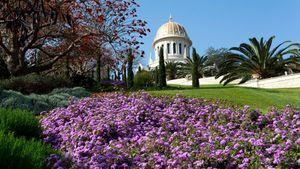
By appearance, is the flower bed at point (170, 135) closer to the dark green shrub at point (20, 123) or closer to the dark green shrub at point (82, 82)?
the dark green shrub at point (20, 123)

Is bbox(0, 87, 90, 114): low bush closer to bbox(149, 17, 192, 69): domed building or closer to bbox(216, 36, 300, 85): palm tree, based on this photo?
bbox(216, 36, 300, 85): palm tree

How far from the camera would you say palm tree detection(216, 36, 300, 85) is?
3834cm

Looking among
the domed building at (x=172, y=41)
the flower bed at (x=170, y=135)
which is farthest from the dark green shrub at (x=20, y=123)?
the domed building at (x=172, y=41)

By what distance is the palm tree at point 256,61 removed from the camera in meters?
38.3

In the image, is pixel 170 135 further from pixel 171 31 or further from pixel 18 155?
pixel 171 31

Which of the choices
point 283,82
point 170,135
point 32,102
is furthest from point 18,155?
point 283,82

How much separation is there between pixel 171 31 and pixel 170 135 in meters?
93.5

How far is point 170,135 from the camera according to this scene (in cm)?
830

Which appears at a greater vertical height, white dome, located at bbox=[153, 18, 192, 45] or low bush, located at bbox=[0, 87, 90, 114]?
white dome, located at bbox=[153, 18, 192, 45]

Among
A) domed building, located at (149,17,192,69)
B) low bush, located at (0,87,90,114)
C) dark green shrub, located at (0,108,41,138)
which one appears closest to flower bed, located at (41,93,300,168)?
dark green shrub, located at (0,108,41,138)

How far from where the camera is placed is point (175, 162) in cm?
Answer: 655

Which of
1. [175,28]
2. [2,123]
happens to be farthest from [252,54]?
[175,28]

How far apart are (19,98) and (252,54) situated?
29365 mm

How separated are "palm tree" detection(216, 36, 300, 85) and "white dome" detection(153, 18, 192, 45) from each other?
199 ft
